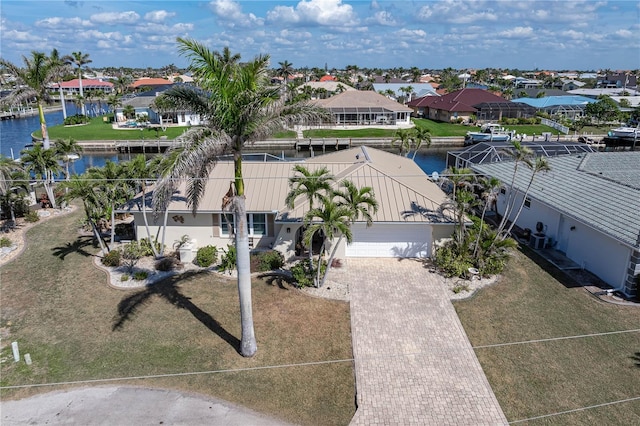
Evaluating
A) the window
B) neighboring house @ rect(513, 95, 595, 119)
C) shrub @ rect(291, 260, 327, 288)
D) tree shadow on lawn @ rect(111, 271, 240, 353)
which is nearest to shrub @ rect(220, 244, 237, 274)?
tree shadow on lawn @ rect(111, 271, 240, 353)

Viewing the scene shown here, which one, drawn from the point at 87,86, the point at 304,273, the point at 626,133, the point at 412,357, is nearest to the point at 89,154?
the point at 304,273

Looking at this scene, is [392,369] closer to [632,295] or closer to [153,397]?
[153,397]

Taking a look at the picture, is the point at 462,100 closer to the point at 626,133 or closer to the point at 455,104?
the point at 455,104

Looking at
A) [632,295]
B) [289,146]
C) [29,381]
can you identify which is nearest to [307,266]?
[29,381]

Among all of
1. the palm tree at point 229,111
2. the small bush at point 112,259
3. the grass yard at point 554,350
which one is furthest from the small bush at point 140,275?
the grass yard at point 554,350

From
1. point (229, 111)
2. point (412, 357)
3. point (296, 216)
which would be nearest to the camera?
point (229, 111)

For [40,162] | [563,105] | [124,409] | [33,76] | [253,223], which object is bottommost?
[124,409]
